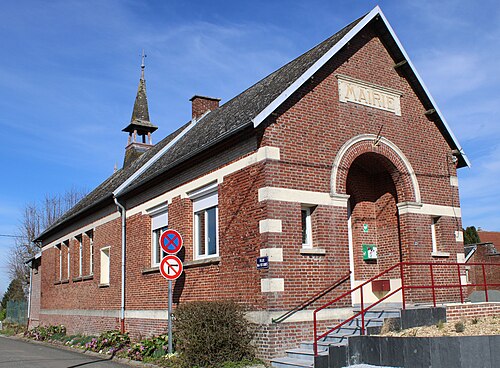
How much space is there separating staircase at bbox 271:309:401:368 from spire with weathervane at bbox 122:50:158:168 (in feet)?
56.9

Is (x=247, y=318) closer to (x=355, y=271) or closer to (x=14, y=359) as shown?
(x=355, y=271)

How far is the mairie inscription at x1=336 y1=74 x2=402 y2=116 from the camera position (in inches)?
551

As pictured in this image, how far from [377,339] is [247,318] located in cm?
296

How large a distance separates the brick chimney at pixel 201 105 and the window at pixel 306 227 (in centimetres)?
1087

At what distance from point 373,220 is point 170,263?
5.81 meters

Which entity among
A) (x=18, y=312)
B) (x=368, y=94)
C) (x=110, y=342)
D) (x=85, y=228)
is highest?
(x=368, y=94)

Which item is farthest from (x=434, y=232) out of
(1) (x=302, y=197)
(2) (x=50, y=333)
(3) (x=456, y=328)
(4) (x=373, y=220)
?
(2) (x=50, y=333)

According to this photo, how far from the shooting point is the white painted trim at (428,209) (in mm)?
14211

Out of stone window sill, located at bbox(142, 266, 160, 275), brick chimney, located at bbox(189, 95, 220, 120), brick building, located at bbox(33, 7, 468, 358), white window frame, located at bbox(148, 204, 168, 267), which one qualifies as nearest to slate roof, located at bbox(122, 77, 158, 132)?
brick chimney, located at bbox(189, 95, 220, 120)

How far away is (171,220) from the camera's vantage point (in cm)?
1608

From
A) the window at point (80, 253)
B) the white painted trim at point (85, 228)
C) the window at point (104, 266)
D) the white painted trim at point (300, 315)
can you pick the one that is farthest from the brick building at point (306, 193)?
the window at point (80, 253)

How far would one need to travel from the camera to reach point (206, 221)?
14719 millimetres

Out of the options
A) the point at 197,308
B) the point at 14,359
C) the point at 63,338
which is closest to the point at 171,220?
the point at 197,308

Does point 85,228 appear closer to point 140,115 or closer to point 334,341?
point 140,115
